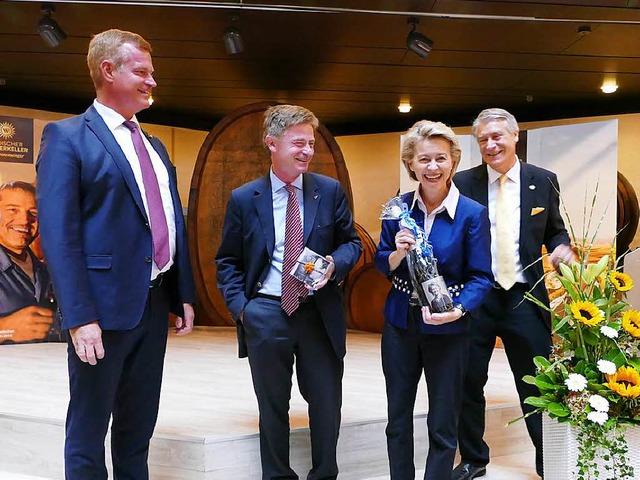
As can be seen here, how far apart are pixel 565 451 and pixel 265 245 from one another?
51.0 inches

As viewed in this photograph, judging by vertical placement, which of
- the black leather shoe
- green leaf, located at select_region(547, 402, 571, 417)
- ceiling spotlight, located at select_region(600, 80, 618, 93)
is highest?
ceiling spotlight, located at select_region(600, 80, 618, 93)

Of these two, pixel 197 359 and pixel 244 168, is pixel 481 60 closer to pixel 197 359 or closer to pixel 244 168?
pixel 244 168

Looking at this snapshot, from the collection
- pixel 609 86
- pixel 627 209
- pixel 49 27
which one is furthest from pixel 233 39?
pixel 627 209

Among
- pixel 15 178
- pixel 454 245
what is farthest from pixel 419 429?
pixel 15 178

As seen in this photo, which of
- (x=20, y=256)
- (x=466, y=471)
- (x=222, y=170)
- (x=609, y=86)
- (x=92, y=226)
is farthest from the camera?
(x=609, y=86)

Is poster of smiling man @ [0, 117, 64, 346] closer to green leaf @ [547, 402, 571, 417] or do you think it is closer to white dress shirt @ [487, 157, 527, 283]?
white dress shirt @ [487, 157, 527, 283]

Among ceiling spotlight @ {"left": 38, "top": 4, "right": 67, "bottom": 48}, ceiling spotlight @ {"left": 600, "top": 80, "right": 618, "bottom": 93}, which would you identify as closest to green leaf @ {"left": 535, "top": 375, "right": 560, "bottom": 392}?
ceiling spotlight @ {"left": 38, "top": 4, "right": 67, "bottom": 48}

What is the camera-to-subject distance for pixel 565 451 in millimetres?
2426

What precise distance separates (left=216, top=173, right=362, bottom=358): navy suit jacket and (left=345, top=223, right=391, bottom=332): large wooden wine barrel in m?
3.83

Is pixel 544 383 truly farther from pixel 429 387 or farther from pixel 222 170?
pixel 222 170

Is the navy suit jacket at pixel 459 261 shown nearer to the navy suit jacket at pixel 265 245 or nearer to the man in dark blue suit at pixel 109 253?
the navy suit jacket at pixel 265 245

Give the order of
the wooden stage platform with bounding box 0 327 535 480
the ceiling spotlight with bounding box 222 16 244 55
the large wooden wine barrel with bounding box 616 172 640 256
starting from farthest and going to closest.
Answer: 1. the large wooden wine barrel with bounding box 616 172 640 256
2. the ceiling spotlight with bounding box 222 16 244 55
3. the wooden stage platform with bounding box 0 327 535 480

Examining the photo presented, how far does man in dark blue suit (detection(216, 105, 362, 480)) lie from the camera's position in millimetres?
2646

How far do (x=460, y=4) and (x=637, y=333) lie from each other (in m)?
2.83
